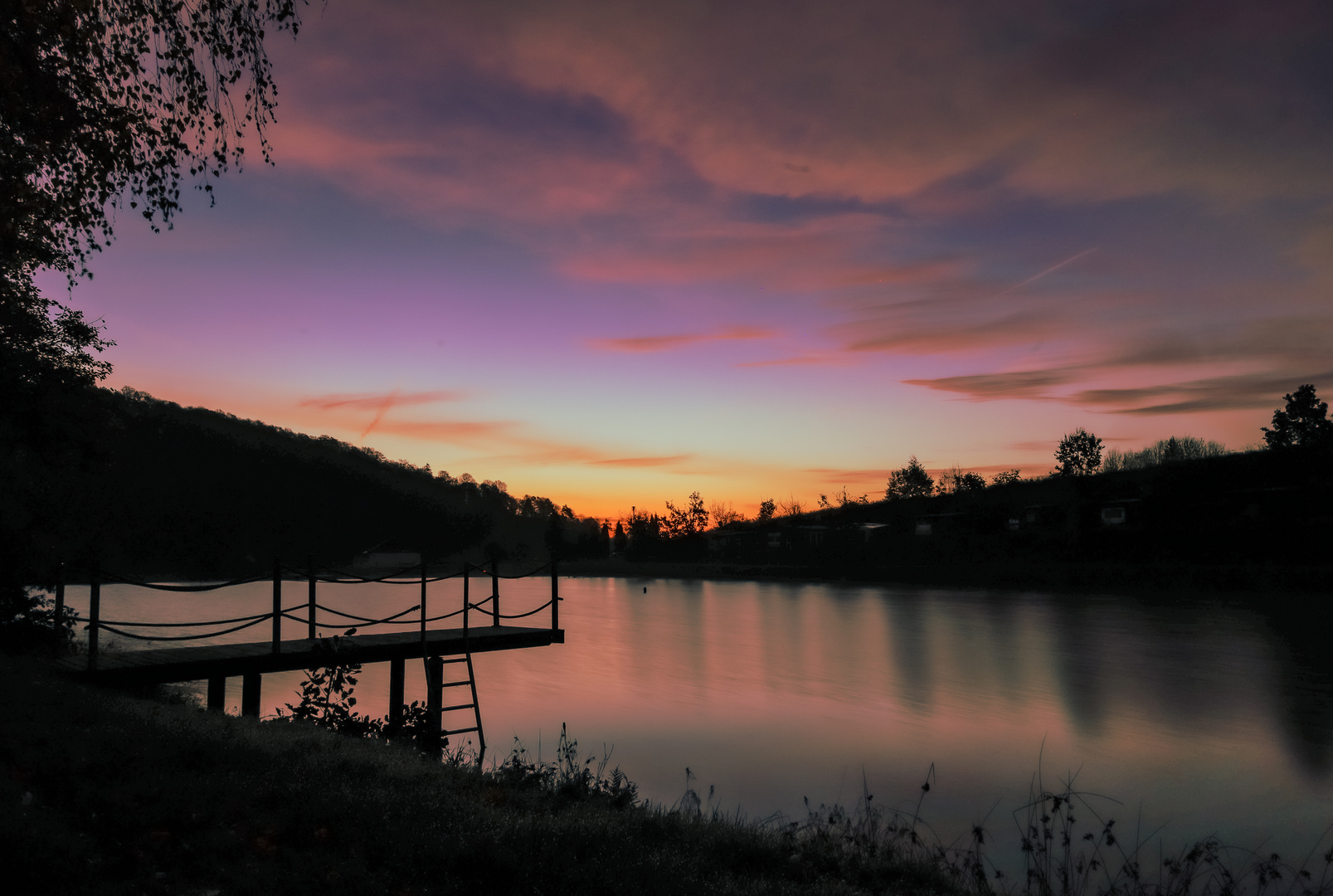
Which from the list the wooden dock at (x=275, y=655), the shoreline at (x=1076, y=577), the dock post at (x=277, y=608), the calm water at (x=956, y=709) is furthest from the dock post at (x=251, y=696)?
the shoreline at (x=1076, y=577)

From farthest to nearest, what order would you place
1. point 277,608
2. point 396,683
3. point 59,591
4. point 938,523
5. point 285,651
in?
point 938,523
point 396,683
point 59,591
point 285,651
point 277,608

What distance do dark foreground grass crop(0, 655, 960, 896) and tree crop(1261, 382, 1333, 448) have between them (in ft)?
429

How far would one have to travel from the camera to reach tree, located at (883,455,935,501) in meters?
175

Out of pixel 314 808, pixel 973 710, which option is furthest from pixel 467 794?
pixel 973 710

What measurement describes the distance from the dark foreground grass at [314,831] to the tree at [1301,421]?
13063 cm

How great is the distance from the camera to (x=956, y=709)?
28.2m

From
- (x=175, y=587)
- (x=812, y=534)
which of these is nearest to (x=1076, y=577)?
(x=812, y=534)

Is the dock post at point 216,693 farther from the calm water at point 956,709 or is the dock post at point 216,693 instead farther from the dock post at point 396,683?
the calm water at point 956,709

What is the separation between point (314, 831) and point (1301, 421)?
139 metres

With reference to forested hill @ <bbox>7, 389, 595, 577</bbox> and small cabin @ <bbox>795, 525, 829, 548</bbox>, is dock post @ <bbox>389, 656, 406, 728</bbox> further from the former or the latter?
small cabin @ <bbox>795, 525, 829, 548</bbox>

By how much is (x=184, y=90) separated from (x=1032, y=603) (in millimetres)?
67779

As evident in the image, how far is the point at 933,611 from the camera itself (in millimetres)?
62688

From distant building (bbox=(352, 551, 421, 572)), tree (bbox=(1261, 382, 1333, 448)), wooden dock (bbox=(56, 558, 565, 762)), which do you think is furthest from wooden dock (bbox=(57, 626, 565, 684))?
distant building (bbox=(352, 551, 421, 572))

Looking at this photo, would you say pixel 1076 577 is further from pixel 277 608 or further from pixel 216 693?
pixel 277 608
